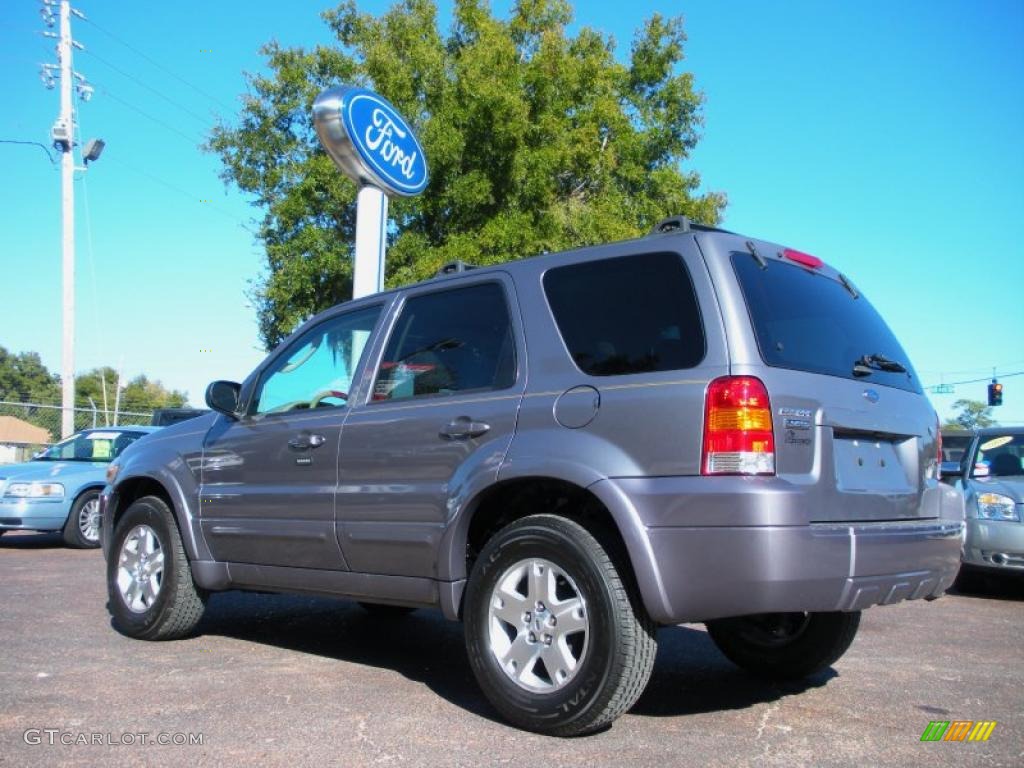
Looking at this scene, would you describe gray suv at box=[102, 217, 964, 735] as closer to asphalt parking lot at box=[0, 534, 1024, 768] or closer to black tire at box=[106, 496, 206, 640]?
asphalt parking lot at box=[0, 534, 1024, 768]

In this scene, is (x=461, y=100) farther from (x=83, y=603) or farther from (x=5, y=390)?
(x=5, y=390)

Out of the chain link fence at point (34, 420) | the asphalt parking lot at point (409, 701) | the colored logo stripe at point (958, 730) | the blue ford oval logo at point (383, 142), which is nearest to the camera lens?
the asphalt parking lot at point (409, 701)

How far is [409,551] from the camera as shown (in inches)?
165

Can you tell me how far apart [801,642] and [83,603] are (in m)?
5.04

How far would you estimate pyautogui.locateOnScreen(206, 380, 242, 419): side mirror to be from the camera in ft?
17.1

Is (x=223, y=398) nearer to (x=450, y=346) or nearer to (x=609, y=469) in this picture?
(x=450, y=346)

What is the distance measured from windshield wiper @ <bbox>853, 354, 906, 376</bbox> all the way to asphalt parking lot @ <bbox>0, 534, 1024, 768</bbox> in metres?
1.45

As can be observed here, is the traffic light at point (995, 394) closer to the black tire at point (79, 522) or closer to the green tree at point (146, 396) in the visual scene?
the black tire at point (79, 522)

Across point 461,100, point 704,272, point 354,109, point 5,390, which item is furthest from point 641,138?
point 5,390

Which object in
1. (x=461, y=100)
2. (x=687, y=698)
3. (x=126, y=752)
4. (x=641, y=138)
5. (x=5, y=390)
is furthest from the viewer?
(x=5, y=390)

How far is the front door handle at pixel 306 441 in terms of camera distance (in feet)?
15.4

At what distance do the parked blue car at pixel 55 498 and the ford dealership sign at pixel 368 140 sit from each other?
3.94m

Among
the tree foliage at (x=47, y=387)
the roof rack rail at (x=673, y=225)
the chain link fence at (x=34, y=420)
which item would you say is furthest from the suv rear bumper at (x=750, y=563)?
the tree foliage at (x=47, y=387)

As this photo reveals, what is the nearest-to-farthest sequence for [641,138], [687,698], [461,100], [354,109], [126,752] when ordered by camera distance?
1. [126,752]
2. [687,698]
3. [354,109]
4. [461,100]
5. [641,138]
